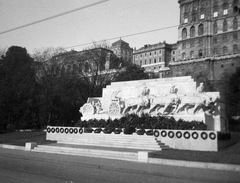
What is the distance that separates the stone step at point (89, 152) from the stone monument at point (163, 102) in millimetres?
8506

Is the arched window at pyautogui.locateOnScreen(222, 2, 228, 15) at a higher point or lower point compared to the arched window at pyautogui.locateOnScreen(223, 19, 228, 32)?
higher

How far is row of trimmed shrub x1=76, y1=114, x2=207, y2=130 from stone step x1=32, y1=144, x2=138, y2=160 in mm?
5747

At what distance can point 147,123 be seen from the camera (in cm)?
2461

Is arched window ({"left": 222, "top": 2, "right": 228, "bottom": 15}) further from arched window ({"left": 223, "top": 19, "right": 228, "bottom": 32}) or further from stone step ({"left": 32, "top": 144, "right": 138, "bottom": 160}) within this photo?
stone step ({"left": 32, "top": 144, "right": 138, "bottom": 160})

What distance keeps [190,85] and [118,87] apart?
27.5 feet

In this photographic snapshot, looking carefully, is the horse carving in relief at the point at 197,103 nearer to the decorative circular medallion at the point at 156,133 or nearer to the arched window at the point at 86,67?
the decorative circular medallion at the point at 156,133

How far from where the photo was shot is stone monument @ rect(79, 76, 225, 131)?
78.0 feet

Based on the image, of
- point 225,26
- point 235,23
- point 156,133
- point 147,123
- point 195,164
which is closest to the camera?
point 195,164

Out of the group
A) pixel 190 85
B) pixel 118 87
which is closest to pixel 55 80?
pixel 118 87

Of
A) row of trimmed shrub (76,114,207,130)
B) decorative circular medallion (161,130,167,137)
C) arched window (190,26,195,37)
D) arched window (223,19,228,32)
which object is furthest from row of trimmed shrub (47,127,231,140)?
arched window (190,26,195,37)

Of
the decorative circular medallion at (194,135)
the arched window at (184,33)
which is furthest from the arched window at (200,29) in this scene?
the decorative circular medallion at (194,135)

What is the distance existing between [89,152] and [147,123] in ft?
22.4

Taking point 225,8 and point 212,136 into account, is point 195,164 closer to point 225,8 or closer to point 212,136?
point 212,136

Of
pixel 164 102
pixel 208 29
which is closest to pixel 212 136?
pixel 164 102
